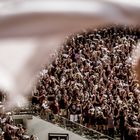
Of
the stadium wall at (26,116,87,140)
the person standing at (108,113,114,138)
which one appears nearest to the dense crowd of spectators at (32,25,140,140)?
the person standing at (108,113,114,138)

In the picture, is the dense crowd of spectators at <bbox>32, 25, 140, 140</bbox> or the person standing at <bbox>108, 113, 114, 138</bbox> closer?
the dense crowd of spectators at <bbox>32, 25, 140, 140</bbox>

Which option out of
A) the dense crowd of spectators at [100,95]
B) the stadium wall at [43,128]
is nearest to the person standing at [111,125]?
the dense crowd of spectators at [100,95]

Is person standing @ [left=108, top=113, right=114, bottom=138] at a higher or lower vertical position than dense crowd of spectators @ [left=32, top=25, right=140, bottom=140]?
lower

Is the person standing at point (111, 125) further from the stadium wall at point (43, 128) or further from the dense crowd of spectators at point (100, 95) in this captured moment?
the stadium wall at point (43, 128)

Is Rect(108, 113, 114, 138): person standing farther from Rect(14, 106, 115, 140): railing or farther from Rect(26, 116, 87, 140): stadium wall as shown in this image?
Rect(26, 116, 87, 140): stadium wall

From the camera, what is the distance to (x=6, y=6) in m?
0.26

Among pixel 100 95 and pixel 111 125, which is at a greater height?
pixel 100 95

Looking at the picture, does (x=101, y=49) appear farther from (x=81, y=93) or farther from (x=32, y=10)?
(x=32, y=10)

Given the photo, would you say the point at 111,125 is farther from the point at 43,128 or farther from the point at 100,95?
the point at 43,128

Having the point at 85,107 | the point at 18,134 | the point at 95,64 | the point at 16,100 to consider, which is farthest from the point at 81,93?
the point at 16,100

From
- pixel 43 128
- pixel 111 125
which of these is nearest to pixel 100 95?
pixel 111 125

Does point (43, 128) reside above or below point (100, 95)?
below

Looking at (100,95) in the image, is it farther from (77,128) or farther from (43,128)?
(43,128)

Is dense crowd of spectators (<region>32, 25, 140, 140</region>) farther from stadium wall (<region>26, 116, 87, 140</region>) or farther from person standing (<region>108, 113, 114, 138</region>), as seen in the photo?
stadium wall (<region>26, 116, 87, 140</region>)
